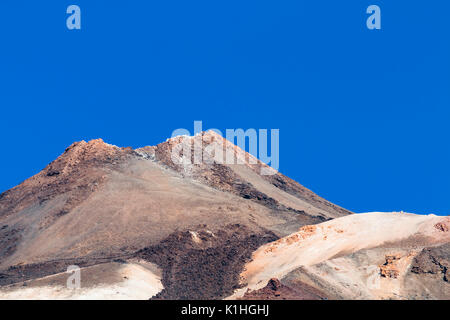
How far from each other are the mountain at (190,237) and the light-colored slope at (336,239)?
8 cm

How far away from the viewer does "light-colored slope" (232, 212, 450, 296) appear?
3136cm

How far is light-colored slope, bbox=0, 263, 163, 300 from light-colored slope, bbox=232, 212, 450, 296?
509 centimetres

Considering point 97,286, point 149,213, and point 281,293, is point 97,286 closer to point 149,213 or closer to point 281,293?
point 281,293

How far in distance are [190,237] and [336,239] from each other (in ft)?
32.1

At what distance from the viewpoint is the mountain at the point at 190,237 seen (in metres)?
28.1

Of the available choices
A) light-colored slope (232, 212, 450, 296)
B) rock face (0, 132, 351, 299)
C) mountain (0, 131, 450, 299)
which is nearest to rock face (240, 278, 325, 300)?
mountain (0, 131, 450, 299)

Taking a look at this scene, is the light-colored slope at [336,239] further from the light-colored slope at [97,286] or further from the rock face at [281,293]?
the light-colored slope at [97,286]

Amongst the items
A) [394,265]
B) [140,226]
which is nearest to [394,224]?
[394,265]

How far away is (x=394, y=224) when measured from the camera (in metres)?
33.9

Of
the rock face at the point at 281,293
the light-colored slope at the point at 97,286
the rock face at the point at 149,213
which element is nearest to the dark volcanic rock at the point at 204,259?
the rock face at the point at 149,213

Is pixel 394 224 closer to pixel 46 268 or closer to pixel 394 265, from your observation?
pixel 394 265

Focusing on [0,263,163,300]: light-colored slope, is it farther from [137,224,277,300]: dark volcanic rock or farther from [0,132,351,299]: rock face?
[0,132,351,299]: rock face
